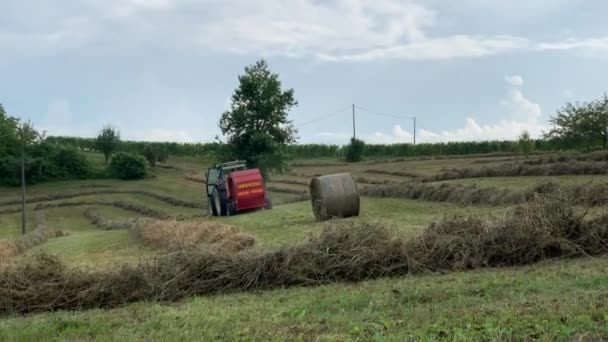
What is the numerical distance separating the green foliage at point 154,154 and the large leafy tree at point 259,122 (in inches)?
1188

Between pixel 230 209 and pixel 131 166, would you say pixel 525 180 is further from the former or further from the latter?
pixel 131 166

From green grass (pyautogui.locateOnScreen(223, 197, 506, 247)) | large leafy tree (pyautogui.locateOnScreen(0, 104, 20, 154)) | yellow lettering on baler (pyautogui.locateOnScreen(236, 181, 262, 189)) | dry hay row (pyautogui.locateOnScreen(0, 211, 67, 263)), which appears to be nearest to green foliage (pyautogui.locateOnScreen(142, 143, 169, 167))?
large leafy tree (pyautogui.locateOnScreen(0, 104, 20, 154))

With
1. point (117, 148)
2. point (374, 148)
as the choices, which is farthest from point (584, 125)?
point (117, 148)

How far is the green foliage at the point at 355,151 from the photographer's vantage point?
65750mm

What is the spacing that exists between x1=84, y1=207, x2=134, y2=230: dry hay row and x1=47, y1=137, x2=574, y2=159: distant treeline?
8730mm

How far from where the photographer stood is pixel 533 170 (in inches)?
1081

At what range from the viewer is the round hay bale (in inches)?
856

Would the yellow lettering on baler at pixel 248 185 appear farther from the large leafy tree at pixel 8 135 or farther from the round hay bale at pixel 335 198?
the large leafy tree at pixel 8 135

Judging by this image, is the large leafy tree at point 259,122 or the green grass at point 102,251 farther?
the large leafy tree at point 259,122

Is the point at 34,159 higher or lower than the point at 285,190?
higher

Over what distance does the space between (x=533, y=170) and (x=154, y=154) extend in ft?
178

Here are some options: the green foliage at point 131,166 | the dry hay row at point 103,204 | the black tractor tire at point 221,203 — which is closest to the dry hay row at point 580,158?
the black tractor tire at point 221,203

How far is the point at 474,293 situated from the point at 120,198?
47729 mm

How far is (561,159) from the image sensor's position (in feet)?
95.9
